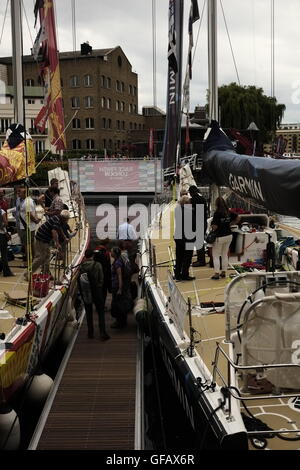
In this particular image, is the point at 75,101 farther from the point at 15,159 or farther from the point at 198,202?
the point at 15,159

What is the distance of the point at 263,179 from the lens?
484cm

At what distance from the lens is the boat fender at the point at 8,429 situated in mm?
5160

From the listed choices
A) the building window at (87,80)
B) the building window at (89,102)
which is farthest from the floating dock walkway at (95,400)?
the building window at (87,80)

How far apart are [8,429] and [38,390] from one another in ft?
3.82

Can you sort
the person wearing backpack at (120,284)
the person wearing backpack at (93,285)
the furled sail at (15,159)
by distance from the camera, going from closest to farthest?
1. the furled sail at (15,159)
2. the person wearing backpack at (93,285)
3. the person wearing backpack at (120,284)

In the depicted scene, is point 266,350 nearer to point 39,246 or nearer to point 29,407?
point 29,407

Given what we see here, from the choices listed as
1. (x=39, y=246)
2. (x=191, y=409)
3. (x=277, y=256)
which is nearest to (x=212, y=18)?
(x=277, y=256)

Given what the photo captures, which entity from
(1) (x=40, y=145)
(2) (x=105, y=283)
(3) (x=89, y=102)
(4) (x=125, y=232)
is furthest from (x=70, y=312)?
(3) (x=89, y=102)

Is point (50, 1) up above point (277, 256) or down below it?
above

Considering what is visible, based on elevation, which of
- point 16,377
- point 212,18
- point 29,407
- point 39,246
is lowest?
point 29,407

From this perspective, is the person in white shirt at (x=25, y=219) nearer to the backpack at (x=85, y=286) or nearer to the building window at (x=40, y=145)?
the backpack at (x=85, y=286)

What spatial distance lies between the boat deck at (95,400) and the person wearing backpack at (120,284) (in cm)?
42

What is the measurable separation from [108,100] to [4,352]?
2165 inches

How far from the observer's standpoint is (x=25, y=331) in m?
5.78
